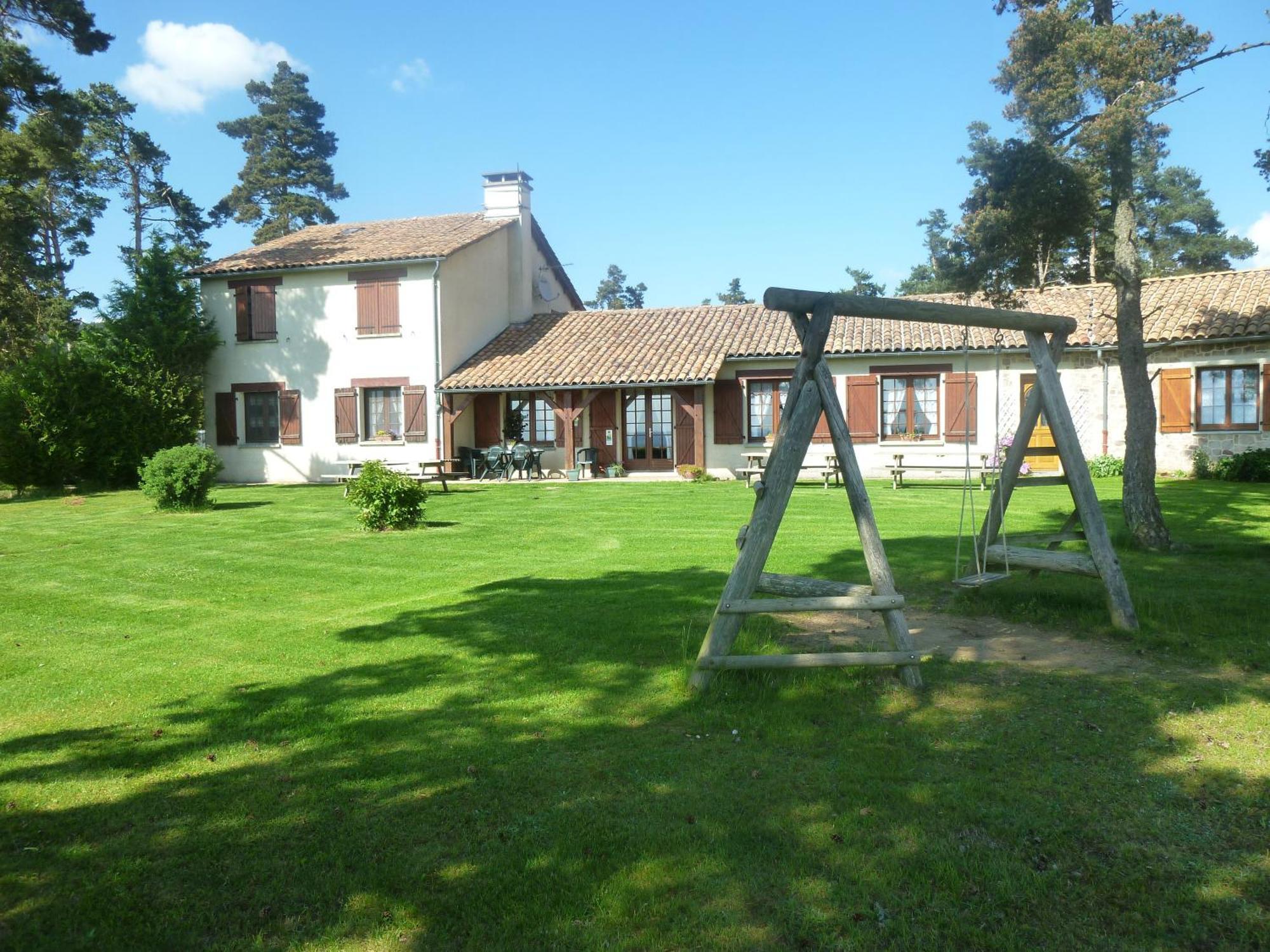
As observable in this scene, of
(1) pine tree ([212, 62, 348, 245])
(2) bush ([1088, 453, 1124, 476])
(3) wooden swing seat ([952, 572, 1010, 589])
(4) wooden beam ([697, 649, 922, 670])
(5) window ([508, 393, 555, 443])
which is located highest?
(1) pine tree ([212, 62, 348, 245])

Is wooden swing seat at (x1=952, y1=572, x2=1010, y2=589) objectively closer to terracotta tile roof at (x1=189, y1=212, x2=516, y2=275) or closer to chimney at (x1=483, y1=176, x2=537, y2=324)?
terracotta tile roof at (x1=189, y1=212, x2=516, y2=275)

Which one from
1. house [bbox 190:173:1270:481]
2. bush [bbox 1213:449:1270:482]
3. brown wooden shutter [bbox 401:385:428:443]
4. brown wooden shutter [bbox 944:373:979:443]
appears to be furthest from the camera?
brown wooden shutter [bbox 401:385:428:443]

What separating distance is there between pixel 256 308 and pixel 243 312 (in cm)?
40

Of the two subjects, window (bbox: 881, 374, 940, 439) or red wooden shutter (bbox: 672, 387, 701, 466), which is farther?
red wooden shutter (bbox: 672, 387, 701, 466)

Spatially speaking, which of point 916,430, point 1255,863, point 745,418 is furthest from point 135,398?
point 1255,863

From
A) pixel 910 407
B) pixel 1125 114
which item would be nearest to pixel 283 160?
pixel 910 407

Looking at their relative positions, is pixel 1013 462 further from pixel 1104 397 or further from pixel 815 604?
pixel 1104 397

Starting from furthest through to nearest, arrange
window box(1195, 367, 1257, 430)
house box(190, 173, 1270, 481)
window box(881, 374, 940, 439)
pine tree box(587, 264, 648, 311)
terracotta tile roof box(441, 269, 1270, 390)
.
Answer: pine tree box(587, 264, 648, 311), window box(881, 374, 940, 439), house box(190, 173, 1270, 481), terracotta tile roof box(441, 269, 1270, 390), window box(1195, 367, 1257, 430)

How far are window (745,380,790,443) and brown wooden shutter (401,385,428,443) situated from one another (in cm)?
749

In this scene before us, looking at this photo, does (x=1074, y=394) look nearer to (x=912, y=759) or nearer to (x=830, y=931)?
(x=912, y=759)

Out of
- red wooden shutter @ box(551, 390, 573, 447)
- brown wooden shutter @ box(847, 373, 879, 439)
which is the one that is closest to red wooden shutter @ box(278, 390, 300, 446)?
red wooden shutter @ box(551, 390, 573, 447)

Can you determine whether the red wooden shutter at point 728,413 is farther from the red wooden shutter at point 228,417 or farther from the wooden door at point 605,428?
the red wooden shutter at point 228,417

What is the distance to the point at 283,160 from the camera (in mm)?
41375

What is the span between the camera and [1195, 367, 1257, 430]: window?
18094mm
